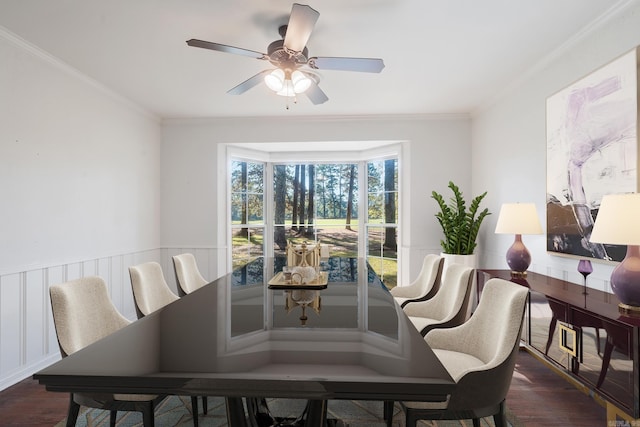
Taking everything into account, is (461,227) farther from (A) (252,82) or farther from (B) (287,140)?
(A) (252,82)

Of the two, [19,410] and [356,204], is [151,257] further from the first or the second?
[356,204]

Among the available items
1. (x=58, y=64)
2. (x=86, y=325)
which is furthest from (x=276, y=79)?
(x=58, y=64)

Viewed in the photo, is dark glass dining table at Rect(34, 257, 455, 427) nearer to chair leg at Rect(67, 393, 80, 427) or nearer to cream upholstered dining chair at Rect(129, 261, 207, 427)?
chair leg at Rect(67, 393, 80, 427)

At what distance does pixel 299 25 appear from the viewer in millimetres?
2037

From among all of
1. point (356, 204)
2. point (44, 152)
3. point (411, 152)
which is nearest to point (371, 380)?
point (44, 152)

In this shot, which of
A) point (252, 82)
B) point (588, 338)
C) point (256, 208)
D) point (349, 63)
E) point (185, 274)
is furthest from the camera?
point (256, 208)

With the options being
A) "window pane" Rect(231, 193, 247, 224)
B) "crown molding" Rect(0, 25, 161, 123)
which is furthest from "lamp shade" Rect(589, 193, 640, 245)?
"window pane" Rect(231, 193, 247, 224)

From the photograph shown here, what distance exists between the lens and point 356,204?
5719 millimetres

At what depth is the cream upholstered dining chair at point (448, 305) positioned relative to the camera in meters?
2.13

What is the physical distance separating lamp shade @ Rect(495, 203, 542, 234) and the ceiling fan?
1560mm

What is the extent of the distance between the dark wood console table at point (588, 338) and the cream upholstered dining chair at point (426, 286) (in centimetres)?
62

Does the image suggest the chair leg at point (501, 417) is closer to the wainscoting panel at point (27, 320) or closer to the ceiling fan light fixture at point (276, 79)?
the ceiling fan light fixture at point (276, 79)

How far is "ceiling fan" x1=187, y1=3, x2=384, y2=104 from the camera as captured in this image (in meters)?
2.05

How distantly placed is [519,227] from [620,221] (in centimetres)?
116
